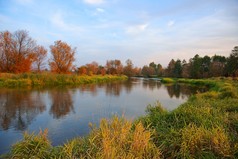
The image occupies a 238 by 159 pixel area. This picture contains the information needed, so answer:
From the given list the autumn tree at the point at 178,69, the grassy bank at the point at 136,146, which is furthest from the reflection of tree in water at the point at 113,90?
the autumn tree at the point at 178,69

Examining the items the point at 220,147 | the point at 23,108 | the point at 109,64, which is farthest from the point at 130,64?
the point at 220,147

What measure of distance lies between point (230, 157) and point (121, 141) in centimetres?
214

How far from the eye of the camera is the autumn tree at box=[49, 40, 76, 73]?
30.0m

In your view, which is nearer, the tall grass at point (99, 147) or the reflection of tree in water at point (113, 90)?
the tall grass at point (99, 147)

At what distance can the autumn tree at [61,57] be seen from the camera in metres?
30.0

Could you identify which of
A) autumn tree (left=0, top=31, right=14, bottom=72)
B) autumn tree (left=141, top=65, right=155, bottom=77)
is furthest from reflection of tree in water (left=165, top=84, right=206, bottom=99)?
autumn tree (left=141, top=65, right=155, bottom=77)

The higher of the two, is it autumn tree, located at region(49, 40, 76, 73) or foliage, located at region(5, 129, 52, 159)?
autumn tree, located at region(49, 40, 76, 73)

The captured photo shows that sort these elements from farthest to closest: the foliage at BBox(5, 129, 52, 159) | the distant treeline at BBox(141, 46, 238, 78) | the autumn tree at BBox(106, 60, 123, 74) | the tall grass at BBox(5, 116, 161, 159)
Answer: the autumn tree at BBox(106, 60, 123, 74)
the distant treeline at BBox(141, 46, 238, 78)
the foliage at BBox(5, 129, 52, 159)
the tall grass at BBox(5, 116, 161, 159)

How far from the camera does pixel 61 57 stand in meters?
30.6

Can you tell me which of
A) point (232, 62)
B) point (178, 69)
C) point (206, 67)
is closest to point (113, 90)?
point (232, 62)

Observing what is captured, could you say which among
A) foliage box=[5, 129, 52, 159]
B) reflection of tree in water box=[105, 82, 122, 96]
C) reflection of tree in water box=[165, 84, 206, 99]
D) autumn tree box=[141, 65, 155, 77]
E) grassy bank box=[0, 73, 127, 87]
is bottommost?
reflection of tree in water box=[165, 84, 206, 99]

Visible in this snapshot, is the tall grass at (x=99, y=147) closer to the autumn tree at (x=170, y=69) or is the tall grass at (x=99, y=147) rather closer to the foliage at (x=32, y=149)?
the foliage at (x=32, y=149)

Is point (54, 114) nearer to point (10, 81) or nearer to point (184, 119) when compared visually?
point (184, 119)

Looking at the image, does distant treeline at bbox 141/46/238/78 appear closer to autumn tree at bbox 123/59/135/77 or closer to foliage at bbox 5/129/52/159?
autumn tree at bbox 123/59/135/77
